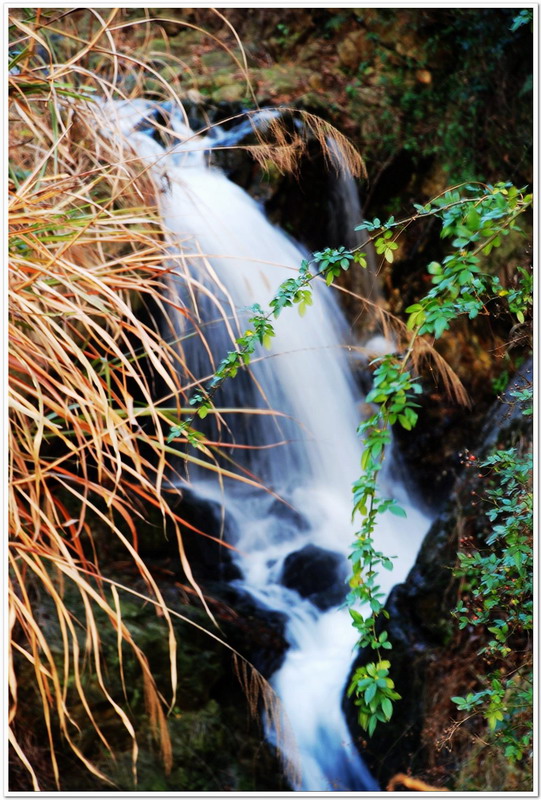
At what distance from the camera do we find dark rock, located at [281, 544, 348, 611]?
88.0 inches

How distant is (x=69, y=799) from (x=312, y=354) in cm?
184

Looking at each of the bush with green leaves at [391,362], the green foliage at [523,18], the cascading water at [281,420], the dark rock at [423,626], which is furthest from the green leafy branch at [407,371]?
the cascading water at [281,420]

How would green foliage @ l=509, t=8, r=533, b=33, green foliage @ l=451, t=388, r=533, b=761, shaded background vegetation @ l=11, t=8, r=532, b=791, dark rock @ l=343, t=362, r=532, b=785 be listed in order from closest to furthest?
green foliage @ l=451, t=388, r=533, b=761
green foliage @ l=509, t=8, r=533, b=33
dark rock @ l=343, t=362, r=532, b=785
shaded background vegetation @ l=11, t=8, r=532, b=791

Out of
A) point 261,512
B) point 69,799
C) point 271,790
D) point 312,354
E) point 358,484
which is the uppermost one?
point 358,484

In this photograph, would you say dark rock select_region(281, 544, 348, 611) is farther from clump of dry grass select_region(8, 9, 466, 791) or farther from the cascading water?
clump of dry grass select_region(8, 9, 466, 791)

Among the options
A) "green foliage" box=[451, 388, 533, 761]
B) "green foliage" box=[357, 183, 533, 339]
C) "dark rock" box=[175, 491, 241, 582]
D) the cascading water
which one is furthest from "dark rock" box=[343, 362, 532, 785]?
"green foliage" box=[357, 183, 533, 339]

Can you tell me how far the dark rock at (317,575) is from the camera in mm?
2234

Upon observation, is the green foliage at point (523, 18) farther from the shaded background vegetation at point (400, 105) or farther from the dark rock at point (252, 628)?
the dark rock at point (252, 628)

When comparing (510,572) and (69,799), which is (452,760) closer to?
(510,572)

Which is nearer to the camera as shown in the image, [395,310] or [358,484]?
[358,484]

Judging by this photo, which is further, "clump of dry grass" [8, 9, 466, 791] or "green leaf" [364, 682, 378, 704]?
"clump of dry grass" [8, 9, 466, 791]

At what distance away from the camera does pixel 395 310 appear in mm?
3104

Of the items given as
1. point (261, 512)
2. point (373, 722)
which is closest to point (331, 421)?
point (261, 512)

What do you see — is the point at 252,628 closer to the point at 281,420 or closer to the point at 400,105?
the point at 281,420
